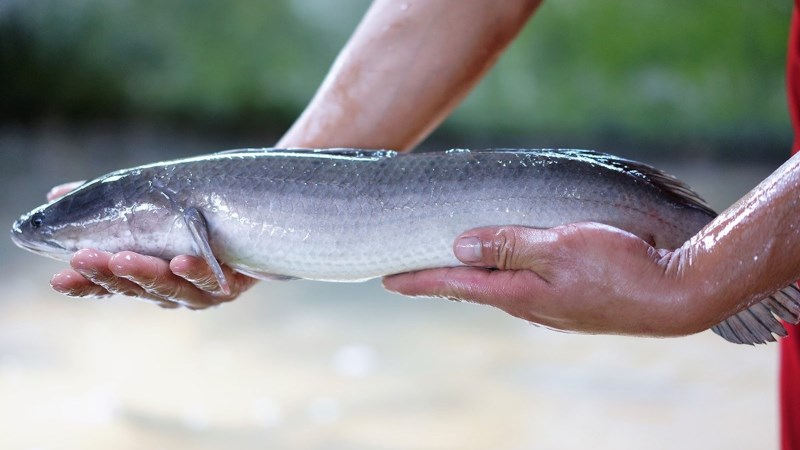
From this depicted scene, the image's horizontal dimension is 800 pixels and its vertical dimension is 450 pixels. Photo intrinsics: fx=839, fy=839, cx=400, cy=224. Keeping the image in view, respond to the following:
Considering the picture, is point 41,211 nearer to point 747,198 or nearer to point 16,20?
point 747,198

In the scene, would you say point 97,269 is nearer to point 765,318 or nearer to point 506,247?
point 506,247

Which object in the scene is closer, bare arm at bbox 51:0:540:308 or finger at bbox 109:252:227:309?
finger at bbox 109:252:227:309

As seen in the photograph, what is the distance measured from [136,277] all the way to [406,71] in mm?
616


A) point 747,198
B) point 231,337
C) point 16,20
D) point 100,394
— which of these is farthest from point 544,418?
point 16,20

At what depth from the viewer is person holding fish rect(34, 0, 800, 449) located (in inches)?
41.6

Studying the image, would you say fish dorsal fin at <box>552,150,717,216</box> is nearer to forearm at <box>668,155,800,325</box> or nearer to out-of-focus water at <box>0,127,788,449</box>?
forearm at <box>668,155,800,325</box>

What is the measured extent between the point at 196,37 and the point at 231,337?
317 cm

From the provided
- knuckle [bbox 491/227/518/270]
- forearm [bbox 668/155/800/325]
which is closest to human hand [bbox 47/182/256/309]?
knuckle [bbox 491/227/518/270]

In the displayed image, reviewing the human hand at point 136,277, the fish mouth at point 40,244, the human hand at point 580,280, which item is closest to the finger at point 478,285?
the human hand at point 580,280

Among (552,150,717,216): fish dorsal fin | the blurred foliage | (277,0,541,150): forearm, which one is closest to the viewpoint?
(552,150,717,216): fish dorsal fin

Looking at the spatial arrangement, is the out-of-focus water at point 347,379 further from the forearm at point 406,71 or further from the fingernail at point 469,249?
the fingernail at point 469,249

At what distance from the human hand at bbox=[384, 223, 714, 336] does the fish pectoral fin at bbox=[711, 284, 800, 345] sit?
0.08 meters

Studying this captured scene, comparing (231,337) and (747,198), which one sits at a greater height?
(231,337)

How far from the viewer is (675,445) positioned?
2.47 m
